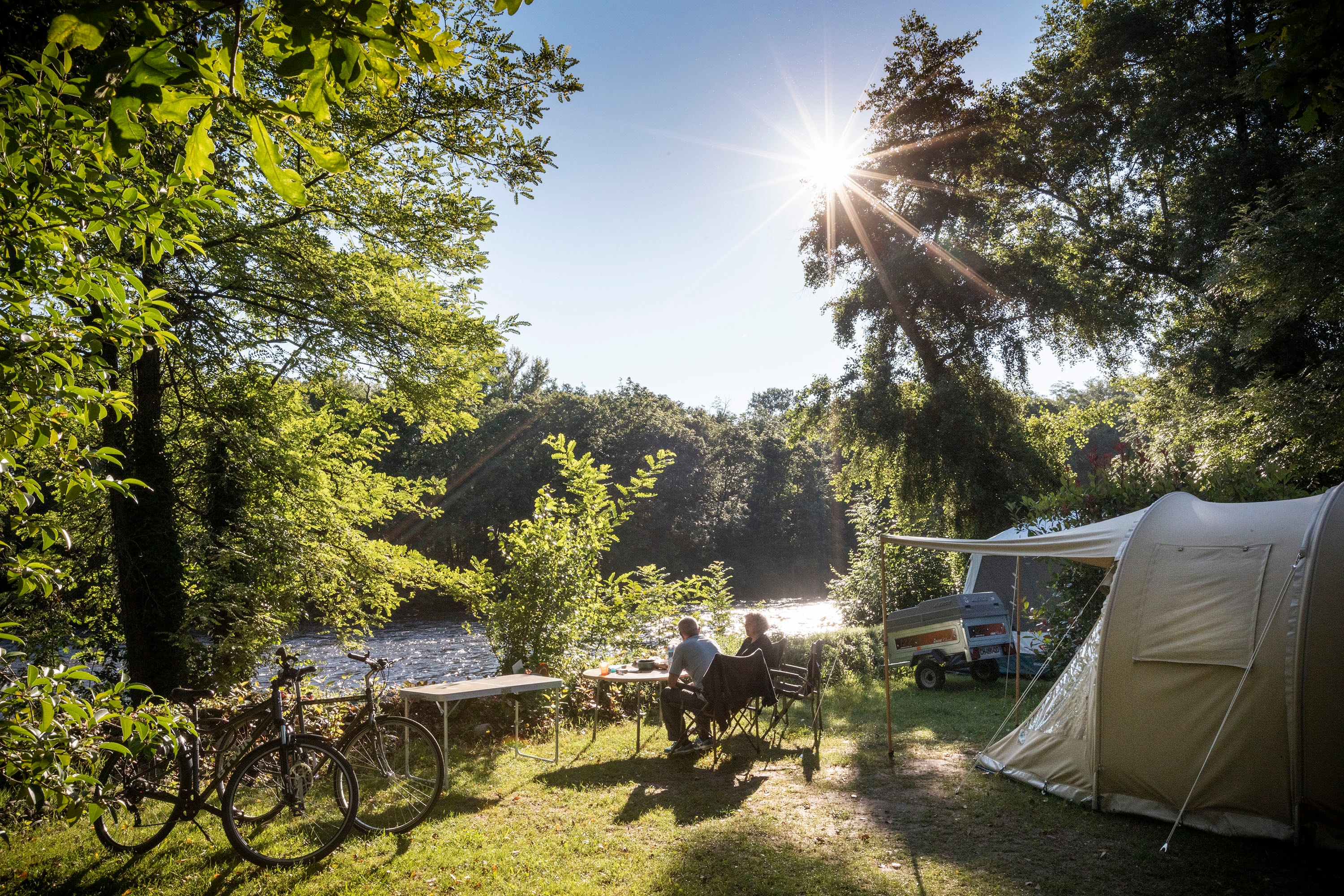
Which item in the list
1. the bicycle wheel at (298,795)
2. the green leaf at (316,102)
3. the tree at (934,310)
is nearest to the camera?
the green leaf at (316,102)

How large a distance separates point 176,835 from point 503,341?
5311 millimetres

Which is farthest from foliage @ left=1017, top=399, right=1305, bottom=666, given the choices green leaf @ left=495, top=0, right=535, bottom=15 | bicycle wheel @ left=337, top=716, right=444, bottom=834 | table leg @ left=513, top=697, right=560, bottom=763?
green leaf @ left=495, top=0, right=535, bottom=15

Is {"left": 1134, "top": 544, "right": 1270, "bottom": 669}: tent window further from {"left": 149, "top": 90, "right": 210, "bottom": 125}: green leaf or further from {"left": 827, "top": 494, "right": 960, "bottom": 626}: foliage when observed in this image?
{"left": 827, "top": 494, "right": 960, "bottom": 626}: foliage

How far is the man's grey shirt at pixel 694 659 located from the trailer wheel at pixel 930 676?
5.80m

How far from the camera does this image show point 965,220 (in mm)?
17719

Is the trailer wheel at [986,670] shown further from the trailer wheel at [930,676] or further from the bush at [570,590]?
the bush at [570,590]

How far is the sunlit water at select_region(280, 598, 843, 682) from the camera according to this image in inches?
502

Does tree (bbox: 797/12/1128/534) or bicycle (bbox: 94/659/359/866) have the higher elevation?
tree (bbox: 797/12/1128/534)

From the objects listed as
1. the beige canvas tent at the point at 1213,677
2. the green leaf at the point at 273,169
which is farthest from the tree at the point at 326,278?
the beige canvas tent at the point at 1213,677

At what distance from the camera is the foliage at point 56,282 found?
220 centimetres

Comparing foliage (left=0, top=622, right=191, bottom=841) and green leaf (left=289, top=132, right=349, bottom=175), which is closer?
green leaf (left=289, top=132, right=349, bottom=175)

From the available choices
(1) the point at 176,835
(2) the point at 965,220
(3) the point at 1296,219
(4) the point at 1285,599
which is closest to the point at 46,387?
(1) the point at 176,835

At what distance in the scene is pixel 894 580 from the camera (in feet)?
51.5

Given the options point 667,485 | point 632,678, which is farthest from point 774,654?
point 667,485
